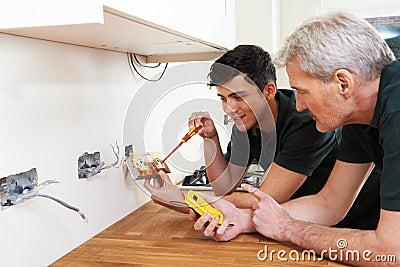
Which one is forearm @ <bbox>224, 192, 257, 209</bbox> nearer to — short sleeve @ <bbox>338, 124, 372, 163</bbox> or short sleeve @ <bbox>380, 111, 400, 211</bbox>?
short sleeve @ <bbox>338, 124, 372, 163</bbox>

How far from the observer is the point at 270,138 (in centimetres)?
160

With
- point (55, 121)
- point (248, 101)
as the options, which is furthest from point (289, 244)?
point (55, 121)

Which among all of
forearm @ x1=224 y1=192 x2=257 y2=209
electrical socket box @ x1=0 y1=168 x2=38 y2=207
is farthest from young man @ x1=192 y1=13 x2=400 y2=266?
electrical socket box @ x1=0 y1=168 x2=38 y2=207

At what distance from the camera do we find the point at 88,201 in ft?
4.21

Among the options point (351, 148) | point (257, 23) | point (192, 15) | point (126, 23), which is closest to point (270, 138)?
point (351, 148)

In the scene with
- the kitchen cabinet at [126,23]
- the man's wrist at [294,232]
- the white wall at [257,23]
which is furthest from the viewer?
the white wall at [257,23]

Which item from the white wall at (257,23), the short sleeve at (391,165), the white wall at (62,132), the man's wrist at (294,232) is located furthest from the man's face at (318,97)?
the white wall at (257,23)

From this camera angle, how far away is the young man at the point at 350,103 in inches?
36.8

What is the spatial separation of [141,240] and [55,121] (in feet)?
1.28

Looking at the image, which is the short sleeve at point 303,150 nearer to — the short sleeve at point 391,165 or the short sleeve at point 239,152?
the short sleeve at point 239,152

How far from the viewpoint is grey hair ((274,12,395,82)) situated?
1007 millimetres

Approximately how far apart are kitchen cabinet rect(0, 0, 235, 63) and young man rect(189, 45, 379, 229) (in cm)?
13

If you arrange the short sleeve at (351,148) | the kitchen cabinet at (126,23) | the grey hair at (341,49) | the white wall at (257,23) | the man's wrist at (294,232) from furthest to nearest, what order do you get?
the white wall at (257,23), the short sleeve at (351,148), the man's wrist at (294,232), the grey hair at (341,49), the kitchen cabinet at (126,23)

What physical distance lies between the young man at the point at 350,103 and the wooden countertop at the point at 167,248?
0.04 meters
